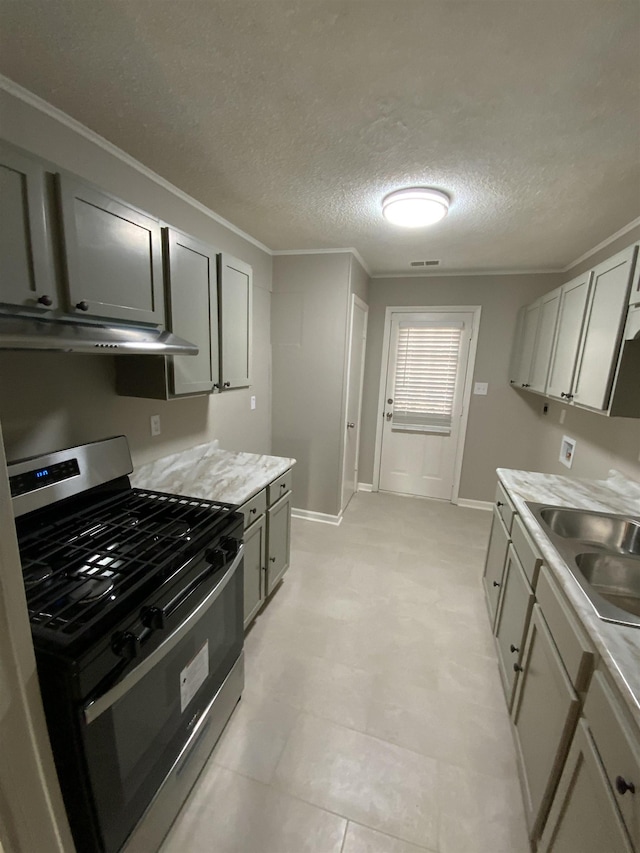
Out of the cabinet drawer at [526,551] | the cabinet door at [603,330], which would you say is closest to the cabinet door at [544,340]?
the cabinet door at [603,330]

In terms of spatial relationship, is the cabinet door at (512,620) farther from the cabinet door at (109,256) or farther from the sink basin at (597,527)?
the cabinet door at (109,256)

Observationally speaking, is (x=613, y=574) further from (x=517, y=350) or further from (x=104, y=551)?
(x=517, y=350)

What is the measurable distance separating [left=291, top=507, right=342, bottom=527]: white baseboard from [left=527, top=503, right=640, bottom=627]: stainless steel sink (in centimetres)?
198

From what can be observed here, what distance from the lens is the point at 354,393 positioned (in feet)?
12.0

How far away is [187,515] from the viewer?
1.49m

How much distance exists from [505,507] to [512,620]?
617mm

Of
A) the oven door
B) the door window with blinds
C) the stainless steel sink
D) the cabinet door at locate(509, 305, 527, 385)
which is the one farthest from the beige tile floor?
the cabinet door at locate(509, 305, 527, 385)

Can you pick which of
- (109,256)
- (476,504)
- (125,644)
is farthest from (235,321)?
(476,504)

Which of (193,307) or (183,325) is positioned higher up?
(193,307)

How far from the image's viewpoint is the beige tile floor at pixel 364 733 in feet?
4.07

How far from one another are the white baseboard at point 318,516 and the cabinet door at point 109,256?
2420 mm

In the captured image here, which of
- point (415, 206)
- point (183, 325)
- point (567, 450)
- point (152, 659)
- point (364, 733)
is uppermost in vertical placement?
point (415, 206)

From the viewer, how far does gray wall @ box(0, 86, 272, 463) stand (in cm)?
134

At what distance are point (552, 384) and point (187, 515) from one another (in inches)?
102
